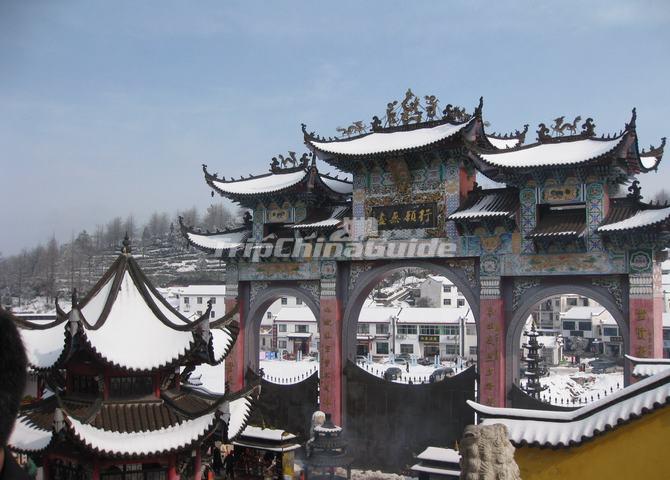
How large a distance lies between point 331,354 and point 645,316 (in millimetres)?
8262

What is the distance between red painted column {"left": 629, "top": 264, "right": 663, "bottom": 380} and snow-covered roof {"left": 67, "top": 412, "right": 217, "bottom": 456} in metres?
9.90

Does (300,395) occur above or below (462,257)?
below

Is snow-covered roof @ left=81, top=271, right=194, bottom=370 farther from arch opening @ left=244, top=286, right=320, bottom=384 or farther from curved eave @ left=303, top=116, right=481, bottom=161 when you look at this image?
arch opening @ left=244, top=286, right=320, bottom=384

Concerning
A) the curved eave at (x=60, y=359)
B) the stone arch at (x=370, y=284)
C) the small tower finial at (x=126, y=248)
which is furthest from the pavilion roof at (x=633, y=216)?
the curved eave at (x=60, y=359)

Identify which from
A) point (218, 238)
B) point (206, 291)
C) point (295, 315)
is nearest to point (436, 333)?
point (295, 315)

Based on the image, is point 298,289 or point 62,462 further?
point 298,289

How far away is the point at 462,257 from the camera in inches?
698

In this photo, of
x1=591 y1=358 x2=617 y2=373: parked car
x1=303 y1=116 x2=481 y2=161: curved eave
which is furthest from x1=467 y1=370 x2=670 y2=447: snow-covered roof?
x1=591 y1=358 x2=617 y2=373: parked car

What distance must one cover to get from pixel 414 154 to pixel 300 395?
7.72 m

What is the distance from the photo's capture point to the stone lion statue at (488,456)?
6328mm

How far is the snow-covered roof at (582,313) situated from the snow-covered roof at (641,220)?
37964mm

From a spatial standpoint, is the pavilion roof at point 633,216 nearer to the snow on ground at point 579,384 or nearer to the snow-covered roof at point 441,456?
the snow-covered roof at point 441,456

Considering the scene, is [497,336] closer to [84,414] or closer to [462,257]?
[462,257]

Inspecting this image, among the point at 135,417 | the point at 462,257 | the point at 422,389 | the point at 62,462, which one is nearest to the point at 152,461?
the point at 135,417
